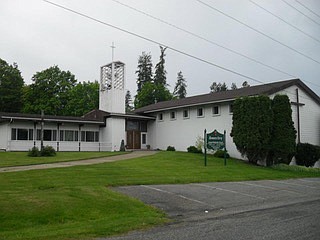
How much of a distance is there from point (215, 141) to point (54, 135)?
697 inches

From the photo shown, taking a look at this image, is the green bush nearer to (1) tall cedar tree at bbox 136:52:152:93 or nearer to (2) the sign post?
(2) the sign post

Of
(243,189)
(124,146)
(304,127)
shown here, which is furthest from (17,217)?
(304,127)

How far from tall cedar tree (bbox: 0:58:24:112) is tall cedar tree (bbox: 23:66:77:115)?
209cm

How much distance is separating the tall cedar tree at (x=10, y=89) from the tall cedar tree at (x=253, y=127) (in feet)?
131

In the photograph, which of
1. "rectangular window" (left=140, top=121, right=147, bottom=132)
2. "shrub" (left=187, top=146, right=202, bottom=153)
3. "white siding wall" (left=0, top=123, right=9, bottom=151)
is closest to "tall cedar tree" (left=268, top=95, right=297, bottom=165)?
"shrub" (left=187, top=146, right=202, bottom=153)

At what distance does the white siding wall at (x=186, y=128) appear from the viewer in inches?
1335

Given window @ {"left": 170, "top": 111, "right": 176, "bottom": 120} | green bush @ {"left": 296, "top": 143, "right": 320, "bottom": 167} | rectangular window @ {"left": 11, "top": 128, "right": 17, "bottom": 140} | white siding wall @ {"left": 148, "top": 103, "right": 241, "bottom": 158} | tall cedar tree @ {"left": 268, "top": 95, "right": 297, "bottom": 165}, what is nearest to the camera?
tall cedar tree @ {"left": 268, "top": 95, "right": 297, "bottom": 165}

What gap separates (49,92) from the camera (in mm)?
59250

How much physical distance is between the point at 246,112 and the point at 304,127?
29.4 feet

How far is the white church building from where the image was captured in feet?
111

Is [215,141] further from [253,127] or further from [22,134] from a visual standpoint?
[22,134]

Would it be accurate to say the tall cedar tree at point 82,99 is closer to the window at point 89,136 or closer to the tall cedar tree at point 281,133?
the window at point 89,136

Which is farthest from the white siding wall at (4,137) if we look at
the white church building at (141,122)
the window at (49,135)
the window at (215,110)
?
the window at (215,110)

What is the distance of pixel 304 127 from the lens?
35156mm
